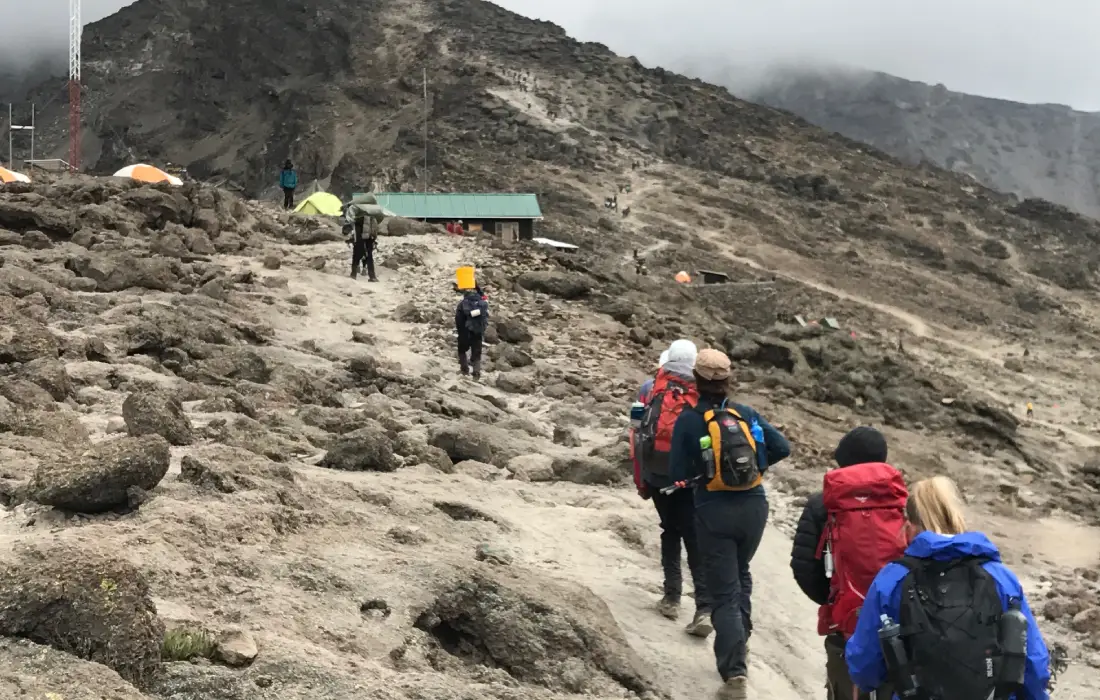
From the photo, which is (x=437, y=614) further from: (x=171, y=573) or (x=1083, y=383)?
(x=1083, y=383)

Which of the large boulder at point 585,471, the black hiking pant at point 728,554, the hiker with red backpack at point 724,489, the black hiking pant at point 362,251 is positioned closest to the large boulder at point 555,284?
the black hiking pant at point 362,251

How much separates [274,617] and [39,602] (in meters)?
1.04

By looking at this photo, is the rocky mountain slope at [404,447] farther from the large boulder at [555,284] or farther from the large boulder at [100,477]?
the large boulder at [555,284]

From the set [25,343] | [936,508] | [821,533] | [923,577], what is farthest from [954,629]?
[25,343]

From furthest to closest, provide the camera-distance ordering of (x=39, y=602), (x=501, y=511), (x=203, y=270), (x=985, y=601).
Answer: (x=203, y=270)
(x=501, y=511)
(x=39, y=602)
(x=985, y=601)

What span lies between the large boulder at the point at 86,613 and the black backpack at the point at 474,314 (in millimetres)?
9931

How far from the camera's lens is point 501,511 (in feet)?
23.9

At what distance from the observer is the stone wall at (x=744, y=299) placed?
3253cm

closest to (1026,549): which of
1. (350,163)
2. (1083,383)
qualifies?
(1083,383)

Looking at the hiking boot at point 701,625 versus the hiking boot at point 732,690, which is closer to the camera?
the hiking boot at point 732,690

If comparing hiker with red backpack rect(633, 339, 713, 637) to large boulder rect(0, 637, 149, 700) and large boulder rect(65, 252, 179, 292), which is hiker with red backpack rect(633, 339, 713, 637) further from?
large boulder rect(65, 252, 179, 292)

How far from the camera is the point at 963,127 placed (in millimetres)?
132500

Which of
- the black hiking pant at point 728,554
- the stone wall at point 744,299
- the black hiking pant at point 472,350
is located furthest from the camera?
the stone wall at point 744,299

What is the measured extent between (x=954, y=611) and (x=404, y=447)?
569 cm
